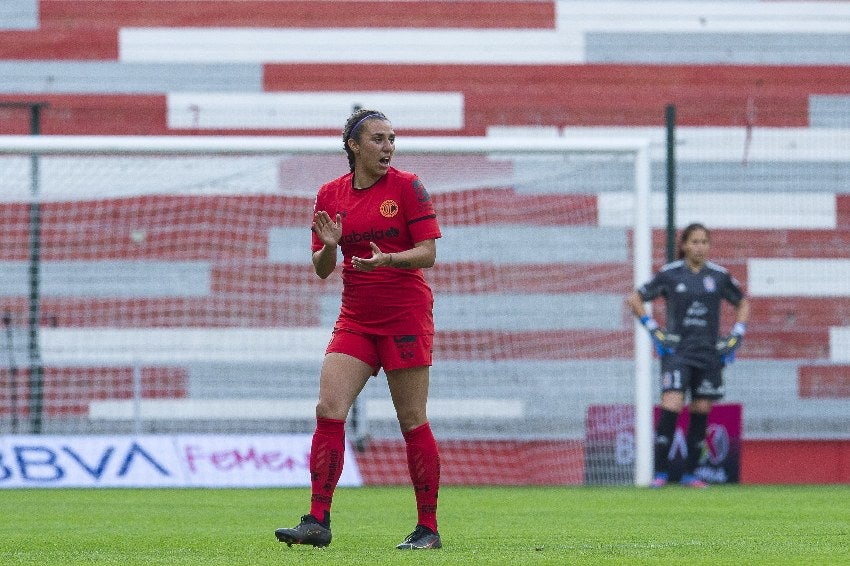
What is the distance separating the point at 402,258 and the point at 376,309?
342mm

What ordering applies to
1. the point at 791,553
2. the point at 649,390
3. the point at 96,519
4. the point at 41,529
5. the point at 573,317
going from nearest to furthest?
the point at 791,553 < the point at 41,529 < the point at 96,519 < the point at 649,390 < the point at 573,317

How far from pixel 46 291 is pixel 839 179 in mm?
6987

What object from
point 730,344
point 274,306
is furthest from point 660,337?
point 274,306

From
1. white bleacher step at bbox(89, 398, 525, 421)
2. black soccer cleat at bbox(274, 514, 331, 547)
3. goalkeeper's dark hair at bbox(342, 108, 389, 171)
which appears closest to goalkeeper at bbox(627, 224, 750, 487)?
white bleacher step at bbox(89, 398, 525, 421)

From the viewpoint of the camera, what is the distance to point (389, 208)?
5727mm

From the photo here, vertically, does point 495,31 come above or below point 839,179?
above

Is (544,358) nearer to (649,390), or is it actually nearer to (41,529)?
(649,390)

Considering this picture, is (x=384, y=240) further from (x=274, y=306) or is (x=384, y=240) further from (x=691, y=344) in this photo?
(x=274, y=306)

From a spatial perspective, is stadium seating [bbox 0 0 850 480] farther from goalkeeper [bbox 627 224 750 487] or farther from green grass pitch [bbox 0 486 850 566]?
green grass pitch [bbox 0 486 850 566]

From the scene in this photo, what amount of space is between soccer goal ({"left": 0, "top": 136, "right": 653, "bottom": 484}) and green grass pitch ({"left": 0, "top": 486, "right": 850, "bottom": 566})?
6.61ft

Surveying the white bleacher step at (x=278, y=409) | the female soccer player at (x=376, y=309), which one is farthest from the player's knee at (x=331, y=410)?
the white bleacher step at (x=278, y=409)

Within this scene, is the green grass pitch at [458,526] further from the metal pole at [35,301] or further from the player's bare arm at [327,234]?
the metal pole at [35,301]

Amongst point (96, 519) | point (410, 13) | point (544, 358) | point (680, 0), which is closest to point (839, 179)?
point (680, 0)

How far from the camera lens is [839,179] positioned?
535 inches
